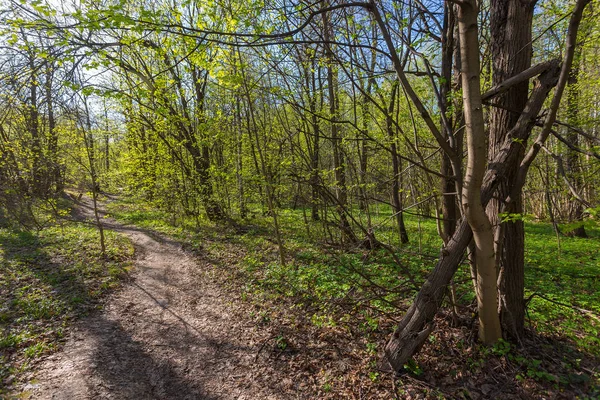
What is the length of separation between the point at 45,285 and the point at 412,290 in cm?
768

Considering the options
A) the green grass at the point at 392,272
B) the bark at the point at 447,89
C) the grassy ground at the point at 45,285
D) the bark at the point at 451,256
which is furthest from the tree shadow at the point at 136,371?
the bark at the point at 447,89

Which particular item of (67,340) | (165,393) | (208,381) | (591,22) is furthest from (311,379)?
(591,22)

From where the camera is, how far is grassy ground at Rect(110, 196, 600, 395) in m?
3.21

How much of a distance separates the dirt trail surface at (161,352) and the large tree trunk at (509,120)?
283cm

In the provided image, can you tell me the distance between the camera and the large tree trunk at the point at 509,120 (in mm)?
2998

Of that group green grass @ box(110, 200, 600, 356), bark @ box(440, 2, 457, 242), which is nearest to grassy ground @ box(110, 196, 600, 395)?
green grass @ box(110, 200, 600, 356)

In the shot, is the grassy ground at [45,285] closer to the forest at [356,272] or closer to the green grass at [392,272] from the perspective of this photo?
the forest at [356,272]

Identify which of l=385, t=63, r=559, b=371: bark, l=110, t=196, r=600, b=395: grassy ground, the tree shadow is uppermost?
l=385, t=63, r=559, b=371: bark

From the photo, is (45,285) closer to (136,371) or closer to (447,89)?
(136,371)

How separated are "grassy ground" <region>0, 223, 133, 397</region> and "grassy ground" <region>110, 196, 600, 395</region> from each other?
2.91 metres

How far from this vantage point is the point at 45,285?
6.38 m

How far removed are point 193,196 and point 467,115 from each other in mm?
11205

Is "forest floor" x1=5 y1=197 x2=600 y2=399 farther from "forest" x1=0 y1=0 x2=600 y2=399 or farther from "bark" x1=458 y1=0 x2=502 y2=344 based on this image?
"bark" x1=458 y1=0 x2=502 y2=344

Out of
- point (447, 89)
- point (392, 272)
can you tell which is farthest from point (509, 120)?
point (392, 272)
